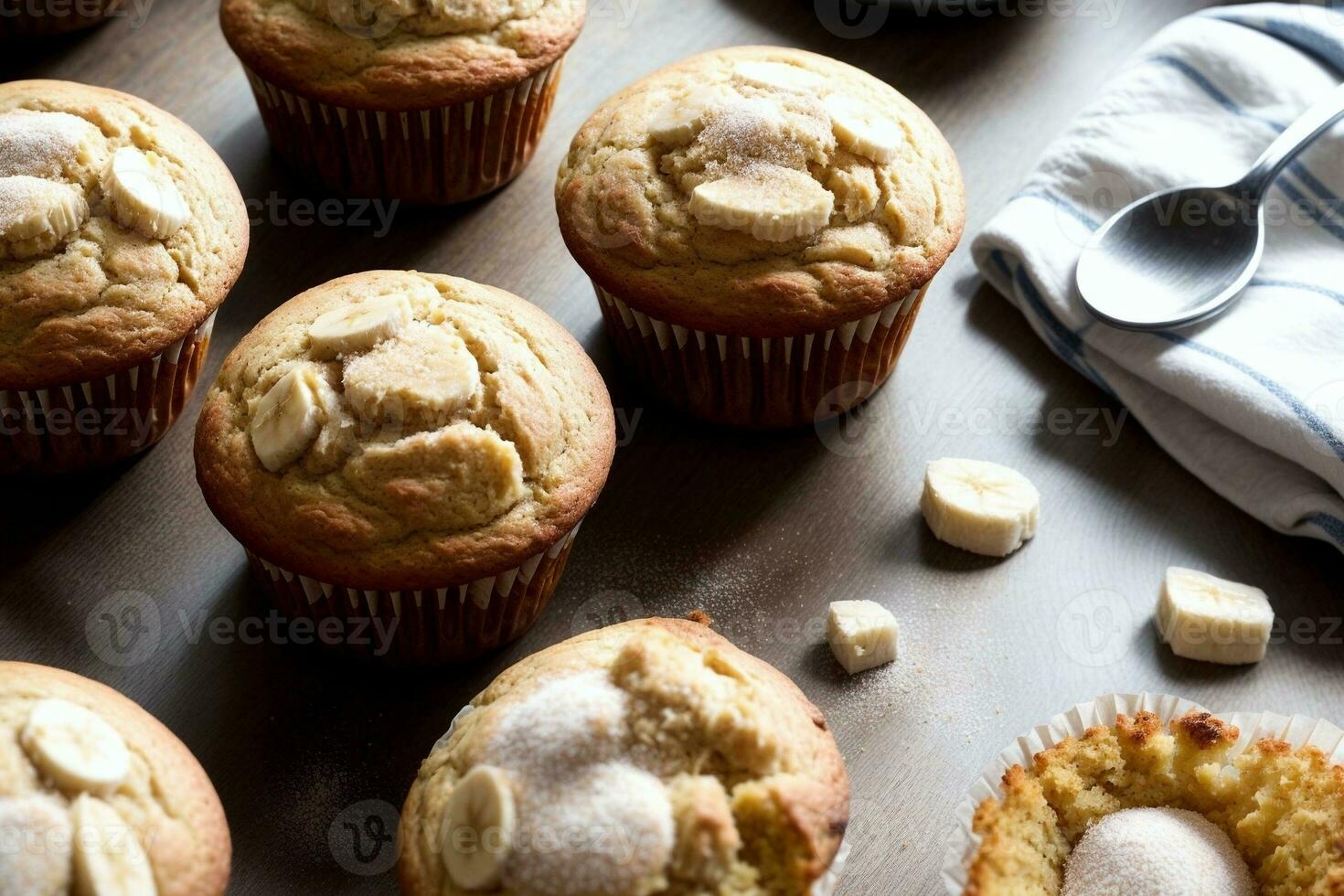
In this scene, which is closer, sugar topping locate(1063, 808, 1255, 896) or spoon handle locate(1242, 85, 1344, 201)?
sugar topping locate(1063, 808, 1255, 896)

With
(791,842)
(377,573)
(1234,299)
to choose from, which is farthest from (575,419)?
(1234,299)

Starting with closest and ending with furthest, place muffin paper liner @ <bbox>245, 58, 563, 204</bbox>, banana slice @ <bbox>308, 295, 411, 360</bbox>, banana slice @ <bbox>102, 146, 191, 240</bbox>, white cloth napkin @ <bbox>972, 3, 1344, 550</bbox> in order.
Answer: banana slice @ <bbox>308, 295, 411, 360</bbox> < banana slice @ <bbox>102, 146, 191, 240</bbox> < white cloth napkin @ <bbox>972, 3, 1344, 550</bbox> < muffin paper liner @ <bbox>245, 58, 563, 204</bbox>

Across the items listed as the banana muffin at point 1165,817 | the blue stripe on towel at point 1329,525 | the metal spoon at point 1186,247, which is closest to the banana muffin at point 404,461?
the banana muffin at point 1165,817

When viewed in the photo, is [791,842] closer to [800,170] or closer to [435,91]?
[800,170]

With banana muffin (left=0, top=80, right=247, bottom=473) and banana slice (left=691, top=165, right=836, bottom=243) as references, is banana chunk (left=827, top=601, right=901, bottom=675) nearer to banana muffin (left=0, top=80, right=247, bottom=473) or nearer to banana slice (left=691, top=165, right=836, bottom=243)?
banana slice (left=691, top=165, right=836, bottom=243)

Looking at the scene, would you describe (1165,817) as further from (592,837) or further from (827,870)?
(592,837)

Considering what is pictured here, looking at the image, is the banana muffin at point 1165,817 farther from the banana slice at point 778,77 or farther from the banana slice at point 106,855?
the banana slice at point 778,77

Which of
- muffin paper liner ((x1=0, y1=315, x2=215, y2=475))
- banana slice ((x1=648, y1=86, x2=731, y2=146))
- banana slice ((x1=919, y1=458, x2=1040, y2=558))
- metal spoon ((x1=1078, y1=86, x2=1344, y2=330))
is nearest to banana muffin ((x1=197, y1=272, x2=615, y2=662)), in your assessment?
muffin paper liner ((x1=0, y1=315, x2=215, y2=475))
